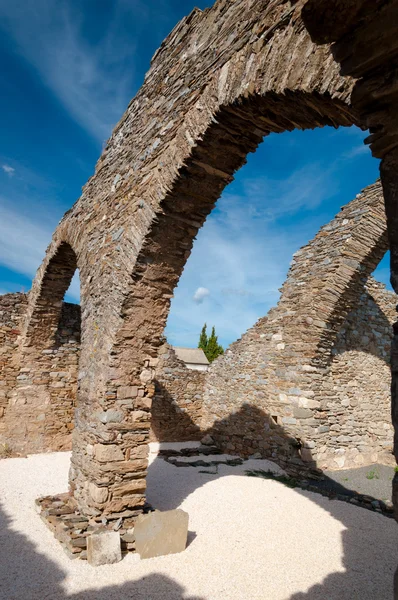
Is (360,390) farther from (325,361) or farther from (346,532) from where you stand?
(346,532)

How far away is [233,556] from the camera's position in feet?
12.5

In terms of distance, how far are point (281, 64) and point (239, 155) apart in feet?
3.76

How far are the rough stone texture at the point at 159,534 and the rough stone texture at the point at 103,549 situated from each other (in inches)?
8.9

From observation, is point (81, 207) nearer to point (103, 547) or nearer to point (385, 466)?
point (103, 547)

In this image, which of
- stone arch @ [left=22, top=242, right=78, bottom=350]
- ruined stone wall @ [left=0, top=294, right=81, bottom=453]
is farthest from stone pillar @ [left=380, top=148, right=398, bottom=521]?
ruined stone wall @ [left=0, top=294, right=81, bottom=453]

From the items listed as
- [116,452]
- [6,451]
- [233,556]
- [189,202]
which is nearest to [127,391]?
[116,452]

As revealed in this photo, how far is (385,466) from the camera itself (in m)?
7.75

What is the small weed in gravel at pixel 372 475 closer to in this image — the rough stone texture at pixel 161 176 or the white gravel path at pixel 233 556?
the white gravel path at pixel 233 556

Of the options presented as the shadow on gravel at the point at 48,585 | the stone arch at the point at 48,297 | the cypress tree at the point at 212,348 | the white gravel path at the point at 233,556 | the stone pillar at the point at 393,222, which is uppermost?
the cypress tree at the point at 212,348

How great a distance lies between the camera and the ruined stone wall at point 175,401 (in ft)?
32.6

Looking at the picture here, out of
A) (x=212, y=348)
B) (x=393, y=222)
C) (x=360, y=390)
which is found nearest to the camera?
(x=393, y=222)

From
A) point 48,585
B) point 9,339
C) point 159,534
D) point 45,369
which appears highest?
point 9,339

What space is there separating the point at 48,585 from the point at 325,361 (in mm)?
5678

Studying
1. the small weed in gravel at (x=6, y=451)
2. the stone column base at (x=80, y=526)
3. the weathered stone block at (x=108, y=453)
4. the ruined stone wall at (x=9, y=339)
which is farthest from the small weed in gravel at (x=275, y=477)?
the ruined stone wall at (x=9, y=339)
